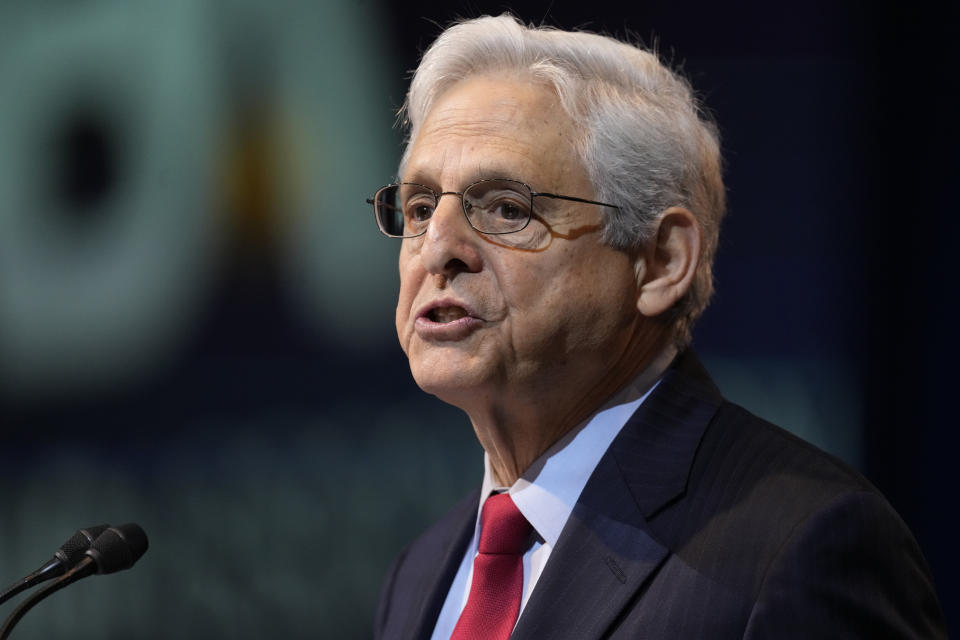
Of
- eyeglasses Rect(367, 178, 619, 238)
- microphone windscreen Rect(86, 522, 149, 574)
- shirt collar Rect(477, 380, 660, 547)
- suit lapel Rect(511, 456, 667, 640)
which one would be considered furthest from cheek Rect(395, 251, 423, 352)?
microphone windscreen Rect(86, 522, 149, 574)

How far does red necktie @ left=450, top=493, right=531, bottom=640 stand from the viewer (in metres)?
1.59

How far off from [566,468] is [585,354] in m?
0.19

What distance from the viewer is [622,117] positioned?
1644mm

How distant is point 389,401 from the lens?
9.17 ft

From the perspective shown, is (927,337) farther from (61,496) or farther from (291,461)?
(61,496)

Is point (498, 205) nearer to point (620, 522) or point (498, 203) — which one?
point (498, 203)

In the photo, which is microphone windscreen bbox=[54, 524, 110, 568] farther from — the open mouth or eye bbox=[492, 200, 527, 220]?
eye bbox=[492, 200, 527, 220]

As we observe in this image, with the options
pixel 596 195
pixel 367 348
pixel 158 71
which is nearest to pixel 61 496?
pixel 367 348

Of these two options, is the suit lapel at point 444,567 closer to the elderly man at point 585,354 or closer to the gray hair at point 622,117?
the elderly man at point 585,354

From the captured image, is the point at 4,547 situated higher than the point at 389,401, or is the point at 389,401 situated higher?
the point at 389,401

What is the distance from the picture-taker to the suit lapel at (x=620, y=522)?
1432 millimetres

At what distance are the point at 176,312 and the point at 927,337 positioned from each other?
2.03 metres

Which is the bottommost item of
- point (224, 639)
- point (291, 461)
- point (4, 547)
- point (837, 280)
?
point (224, 639)

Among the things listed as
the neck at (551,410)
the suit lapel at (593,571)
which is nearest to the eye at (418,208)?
the neck at (551,410)
